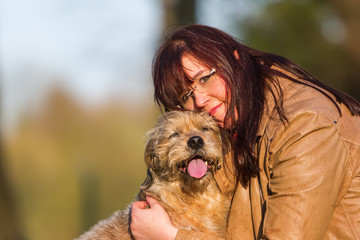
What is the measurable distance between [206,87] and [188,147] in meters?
0.60

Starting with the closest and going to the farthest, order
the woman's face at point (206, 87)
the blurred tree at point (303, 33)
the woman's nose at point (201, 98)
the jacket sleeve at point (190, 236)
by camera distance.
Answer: the jacket sleeve at point (190, 236) → the woman's face at point (206, 87) → the woman's nose at point (201, 98) → the blurred tree at point (303, 33)

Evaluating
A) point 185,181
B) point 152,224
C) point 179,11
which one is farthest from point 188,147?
point 179,11

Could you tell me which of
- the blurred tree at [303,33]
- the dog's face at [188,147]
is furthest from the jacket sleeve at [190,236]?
the blurred tree at [303,33]

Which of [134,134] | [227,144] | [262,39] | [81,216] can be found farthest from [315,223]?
[134,134]

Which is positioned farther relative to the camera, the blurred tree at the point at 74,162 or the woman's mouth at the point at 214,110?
the blurred tree at the point at 74,162

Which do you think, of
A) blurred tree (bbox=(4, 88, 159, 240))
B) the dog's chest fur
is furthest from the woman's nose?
blurred tree (bbox=(4, 88, 159, 240))

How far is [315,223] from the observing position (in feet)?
9.41

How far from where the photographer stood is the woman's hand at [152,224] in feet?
11.6

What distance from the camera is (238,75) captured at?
3438mm

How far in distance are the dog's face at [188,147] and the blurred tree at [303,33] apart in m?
10.2

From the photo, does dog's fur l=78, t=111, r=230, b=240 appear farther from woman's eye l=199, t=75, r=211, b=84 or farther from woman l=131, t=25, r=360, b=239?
woman's eye l=199, t=75, r=211, b=84

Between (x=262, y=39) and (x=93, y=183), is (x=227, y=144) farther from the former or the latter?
(x=93, y=183)

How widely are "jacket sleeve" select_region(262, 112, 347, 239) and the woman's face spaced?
2.51 feet

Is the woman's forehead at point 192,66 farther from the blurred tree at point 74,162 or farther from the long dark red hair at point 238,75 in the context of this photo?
the blurred tree at point 74,162
